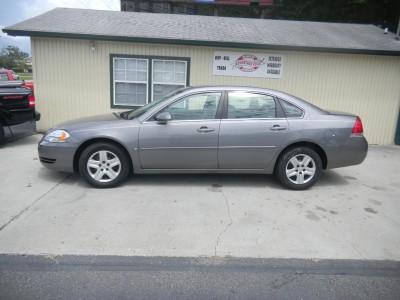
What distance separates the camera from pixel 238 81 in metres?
8.83

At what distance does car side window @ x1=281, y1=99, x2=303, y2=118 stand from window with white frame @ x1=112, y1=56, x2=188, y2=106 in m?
4.13

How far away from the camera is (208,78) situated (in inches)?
346

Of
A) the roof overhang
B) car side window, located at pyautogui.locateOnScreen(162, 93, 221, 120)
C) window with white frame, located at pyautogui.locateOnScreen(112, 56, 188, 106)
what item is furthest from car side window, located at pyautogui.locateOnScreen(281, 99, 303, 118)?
window with white frame, located at pyautogui.locateOnScreen(112, 56, 188, 106)

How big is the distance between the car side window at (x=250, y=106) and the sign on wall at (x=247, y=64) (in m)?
3.70

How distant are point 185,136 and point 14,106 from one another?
486 centimetres

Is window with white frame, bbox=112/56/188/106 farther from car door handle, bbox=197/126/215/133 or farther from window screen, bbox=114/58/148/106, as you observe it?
car door handle, bbox=197/126/215/133

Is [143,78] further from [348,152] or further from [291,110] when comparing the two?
[348,152]

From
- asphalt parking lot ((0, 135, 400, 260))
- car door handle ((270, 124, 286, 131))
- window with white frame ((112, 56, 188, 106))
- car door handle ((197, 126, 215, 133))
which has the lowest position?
asphalt parking lot ((0, 135, 400, 260))

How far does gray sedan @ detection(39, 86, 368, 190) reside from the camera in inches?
195

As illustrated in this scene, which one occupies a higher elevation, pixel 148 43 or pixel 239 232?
pixel 148 43

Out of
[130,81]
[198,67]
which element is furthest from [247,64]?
[130,81]

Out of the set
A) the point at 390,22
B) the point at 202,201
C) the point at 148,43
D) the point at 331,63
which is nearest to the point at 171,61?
the point at 148,43

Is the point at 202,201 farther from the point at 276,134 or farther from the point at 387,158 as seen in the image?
the point at 387,158

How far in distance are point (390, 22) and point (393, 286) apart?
62.3 ft
